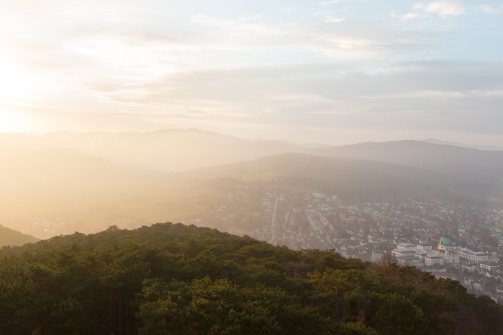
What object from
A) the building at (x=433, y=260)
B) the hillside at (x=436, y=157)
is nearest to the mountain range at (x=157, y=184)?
the hillside at (x=436, y=157)

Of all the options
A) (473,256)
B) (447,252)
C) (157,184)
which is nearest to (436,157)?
(157,184)

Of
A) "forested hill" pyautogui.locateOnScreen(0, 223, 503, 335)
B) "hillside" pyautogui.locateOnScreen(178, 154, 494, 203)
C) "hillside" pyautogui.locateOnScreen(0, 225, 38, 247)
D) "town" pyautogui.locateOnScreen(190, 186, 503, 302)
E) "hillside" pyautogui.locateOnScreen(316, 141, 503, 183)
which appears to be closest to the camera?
"forested hill" pyautogui.locateOnScreen(0, 223, 503, 335)

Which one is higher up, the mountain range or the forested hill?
the forested hill

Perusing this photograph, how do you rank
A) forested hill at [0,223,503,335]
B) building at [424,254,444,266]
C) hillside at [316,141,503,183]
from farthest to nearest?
hillside at [316,141,503,183] → building at [424,254,444,266] → forested hill at [0,223,503,335]

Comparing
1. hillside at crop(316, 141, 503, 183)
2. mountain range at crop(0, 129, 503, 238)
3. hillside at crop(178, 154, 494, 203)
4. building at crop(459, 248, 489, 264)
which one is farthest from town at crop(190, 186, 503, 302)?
hillside at crop(316, 141, 503, 183)

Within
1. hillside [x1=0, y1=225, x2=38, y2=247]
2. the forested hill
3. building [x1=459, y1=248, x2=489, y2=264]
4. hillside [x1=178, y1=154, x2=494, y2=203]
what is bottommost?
building [x1=459, y1=248, x2=489, y2=264]

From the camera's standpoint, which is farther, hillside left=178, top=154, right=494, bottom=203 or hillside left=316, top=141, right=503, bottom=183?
hillside left=316, top=141, right=503, bottom=183

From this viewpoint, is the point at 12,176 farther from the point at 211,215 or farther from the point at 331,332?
the point at 331,332

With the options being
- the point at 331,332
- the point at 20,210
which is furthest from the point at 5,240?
the point at 20,210

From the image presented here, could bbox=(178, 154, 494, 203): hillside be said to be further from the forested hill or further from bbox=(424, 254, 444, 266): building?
the forested hill
